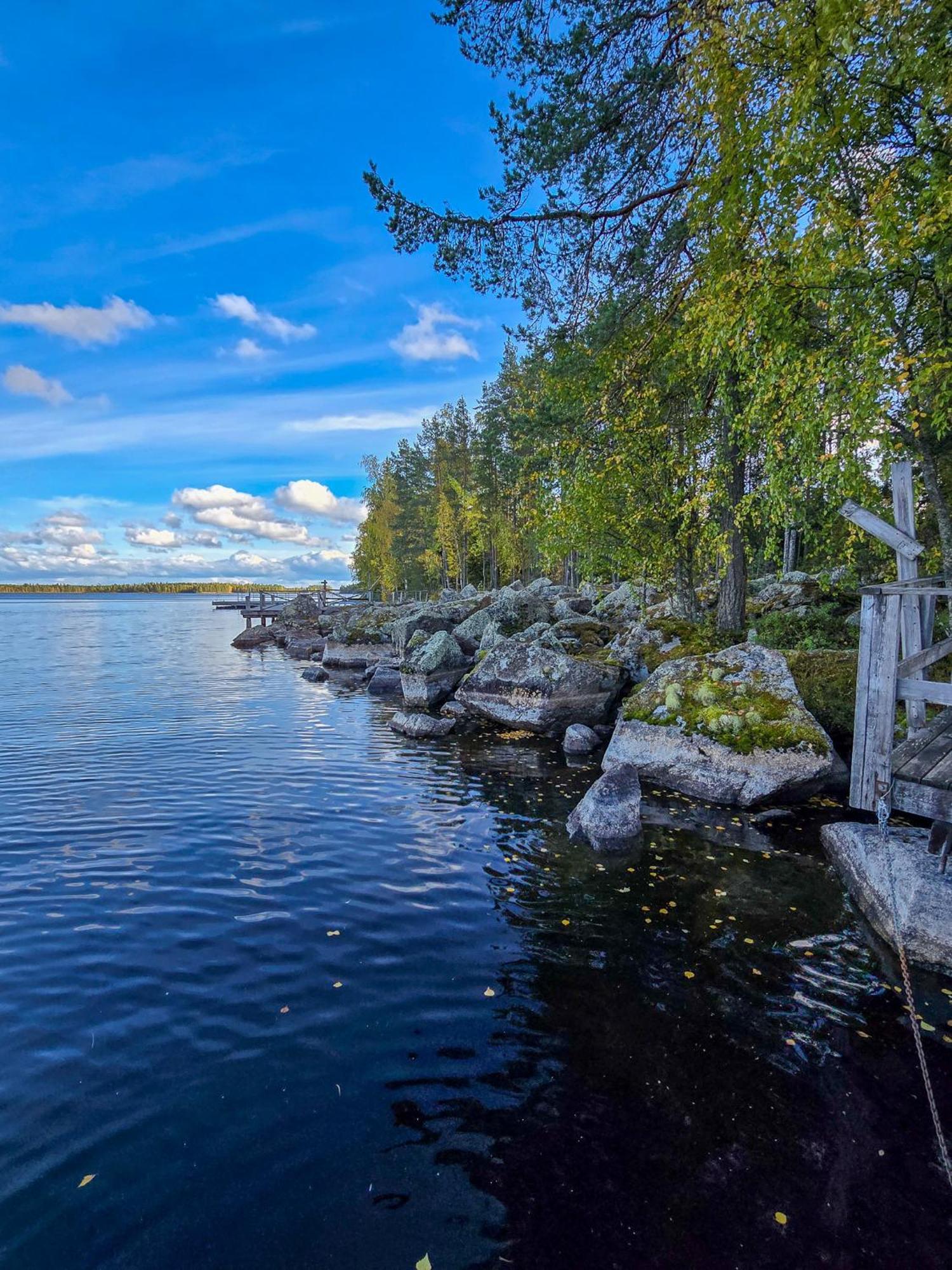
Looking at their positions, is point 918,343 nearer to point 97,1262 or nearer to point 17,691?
point 97,1262

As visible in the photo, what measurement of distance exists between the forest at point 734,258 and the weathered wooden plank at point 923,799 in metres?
4.85

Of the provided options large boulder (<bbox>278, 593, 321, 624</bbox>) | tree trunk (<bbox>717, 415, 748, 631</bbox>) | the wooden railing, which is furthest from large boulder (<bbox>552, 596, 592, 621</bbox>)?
large boulder (<bbox>278, 593, 321, 624</bbox>)

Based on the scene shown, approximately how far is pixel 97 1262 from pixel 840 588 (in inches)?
902

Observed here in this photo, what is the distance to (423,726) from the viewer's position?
1705 centimetres

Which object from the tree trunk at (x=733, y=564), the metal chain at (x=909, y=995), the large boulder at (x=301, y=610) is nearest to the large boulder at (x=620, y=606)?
the tree trunk at (x=733, y=564)

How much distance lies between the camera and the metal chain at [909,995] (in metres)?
4.08

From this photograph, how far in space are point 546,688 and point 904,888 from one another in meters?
10.2

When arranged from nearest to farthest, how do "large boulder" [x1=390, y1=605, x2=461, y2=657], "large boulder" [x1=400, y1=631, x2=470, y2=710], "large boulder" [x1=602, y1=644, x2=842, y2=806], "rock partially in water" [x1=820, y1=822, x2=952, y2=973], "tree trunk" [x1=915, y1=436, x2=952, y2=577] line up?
1. "rock partially in water" [x1=820, y1=822, x2=952, y2=973]
2. "large boulder" [x1=602, y1=644, x2=842, y2=806]
3. "tree trunk" [x1=915, y1=436, x2=952, y2=577]
4. "large boulder" [x1=400, y1=631, x2=470, y2=710]
5. "large boulder" [x1=390, y1=605, x2=461, y2=657]

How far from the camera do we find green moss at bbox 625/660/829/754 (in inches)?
416

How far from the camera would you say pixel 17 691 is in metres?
23.8

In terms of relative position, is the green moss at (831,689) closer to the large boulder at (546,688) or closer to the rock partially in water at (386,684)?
the large boulder at (546,688)

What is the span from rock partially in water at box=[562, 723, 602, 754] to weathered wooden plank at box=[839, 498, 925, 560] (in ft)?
27.7

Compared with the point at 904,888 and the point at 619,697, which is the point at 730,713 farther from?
the point at 619,697

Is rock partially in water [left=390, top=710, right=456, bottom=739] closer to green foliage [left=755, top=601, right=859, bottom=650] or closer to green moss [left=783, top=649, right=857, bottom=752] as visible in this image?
green foliage [left=755, top=601, right=859, bottom=650]
